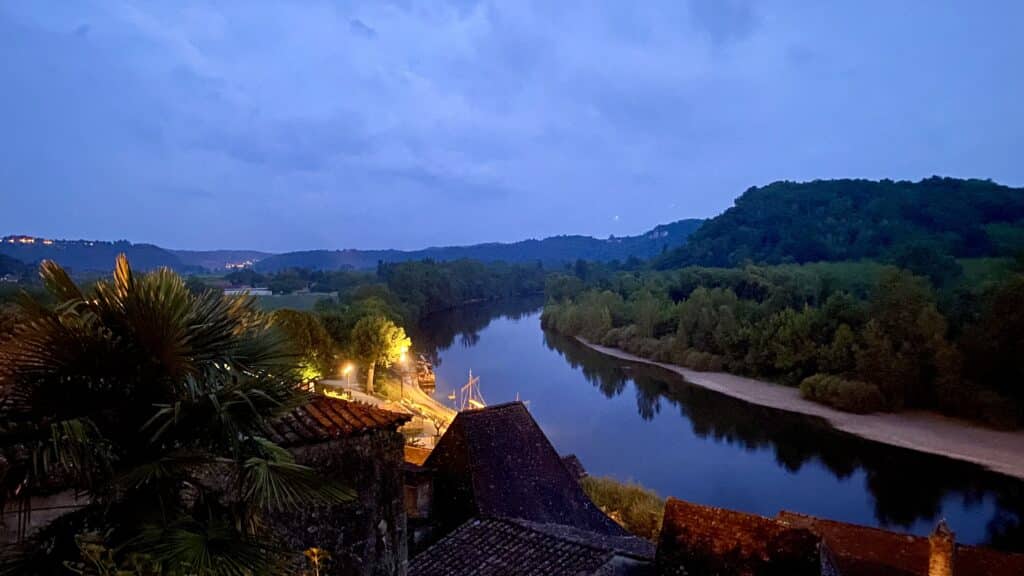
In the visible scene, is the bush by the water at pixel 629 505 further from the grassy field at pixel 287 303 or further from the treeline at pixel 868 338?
the treeline at pixel 868 338

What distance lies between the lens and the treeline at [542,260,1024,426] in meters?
37.5

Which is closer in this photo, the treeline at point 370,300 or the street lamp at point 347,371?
the treeline at point 370,300

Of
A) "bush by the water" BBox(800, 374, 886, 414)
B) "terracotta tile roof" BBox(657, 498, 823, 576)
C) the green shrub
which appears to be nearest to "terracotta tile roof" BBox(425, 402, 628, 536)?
"terracotta tile roof" BBox(657, 498, 823, 576)

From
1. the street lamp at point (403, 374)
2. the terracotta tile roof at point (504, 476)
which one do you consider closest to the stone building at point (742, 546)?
the terracotta tile roof at point (504, 476)

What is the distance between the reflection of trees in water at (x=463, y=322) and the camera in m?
63.3

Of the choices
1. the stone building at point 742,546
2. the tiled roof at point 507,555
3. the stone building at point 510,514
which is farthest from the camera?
the stone building at point 742,546

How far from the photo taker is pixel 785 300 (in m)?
57.5

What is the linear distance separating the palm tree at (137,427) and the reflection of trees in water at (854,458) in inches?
983

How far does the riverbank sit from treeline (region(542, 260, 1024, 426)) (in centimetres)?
105

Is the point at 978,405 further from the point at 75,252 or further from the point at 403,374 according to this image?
the point at 75,252

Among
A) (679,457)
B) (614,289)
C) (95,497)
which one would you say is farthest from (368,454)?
(614,289)

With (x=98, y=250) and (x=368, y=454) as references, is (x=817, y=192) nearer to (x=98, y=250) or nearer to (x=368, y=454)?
(x=98, y=250)

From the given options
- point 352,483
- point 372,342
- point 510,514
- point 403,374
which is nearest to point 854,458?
point 372,342

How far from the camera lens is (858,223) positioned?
103562mm
